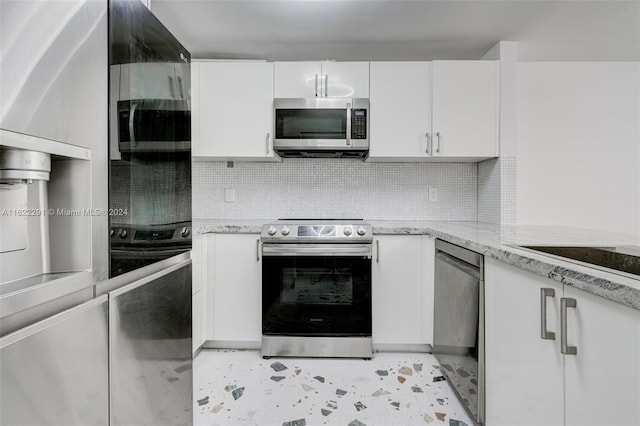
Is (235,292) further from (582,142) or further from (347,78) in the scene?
(582,142)

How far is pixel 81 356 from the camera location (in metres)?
0.68

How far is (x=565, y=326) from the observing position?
2.82ft

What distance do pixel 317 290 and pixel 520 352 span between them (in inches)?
49.7

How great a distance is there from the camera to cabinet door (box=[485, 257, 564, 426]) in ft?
3.01

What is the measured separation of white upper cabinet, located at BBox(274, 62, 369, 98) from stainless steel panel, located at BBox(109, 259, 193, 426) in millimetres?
1652

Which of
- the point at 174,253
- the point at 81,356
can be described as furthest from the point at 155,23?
the point at 81,356

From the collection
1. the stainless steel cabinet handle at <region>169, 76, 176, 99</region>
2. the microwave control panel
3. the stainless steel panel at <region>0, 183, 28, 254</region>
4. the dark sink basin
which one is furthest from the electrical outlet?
the stainless steel panel at <region>0, 183, 28, 254</region>

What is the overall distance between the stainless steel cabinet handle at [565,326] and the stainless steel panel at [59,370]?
1.15 metres

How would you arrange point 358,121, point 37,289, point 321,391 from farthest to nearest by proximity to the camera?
point 358,121 < point 321,391 < point 37,289

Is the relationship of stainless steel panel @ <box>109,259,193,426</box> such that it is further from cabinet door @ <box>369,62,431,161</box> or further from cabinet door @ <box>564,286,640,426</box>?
cabinet door @ <box>369,62,431,161</box>

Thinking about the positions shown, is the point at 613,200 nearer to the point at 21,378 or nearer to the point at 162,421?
the point at 162,421

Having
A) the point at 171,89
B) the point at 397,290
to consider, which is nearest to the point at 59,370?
the point at 171,89

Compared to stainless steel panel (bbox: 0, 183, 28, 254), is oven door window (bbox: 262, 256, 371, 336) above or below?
below

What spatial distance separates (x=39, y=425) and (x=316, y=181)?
7.70ft
